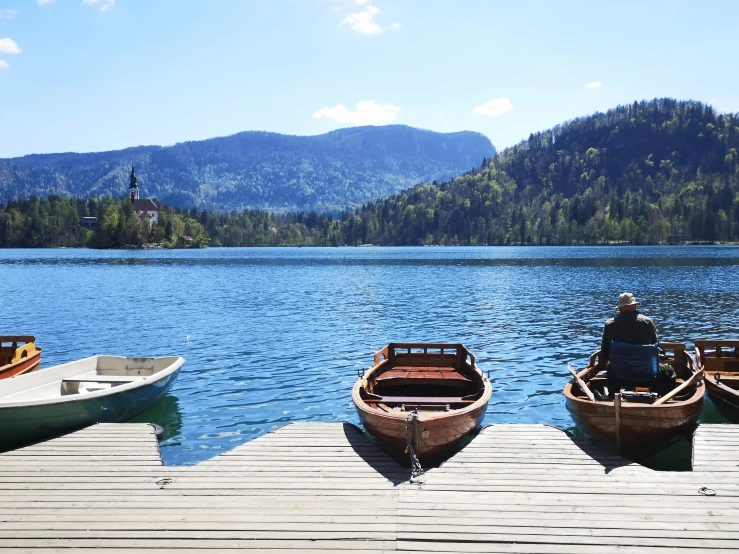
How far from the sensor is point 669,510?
924cm

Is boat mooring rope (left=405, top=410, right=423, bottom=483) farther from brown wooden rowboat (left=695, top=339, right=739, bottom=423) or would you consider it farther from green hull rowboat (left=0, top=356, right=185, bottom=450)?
brown wooden rowboat (left=695, top=339, right=739, bottom=423)

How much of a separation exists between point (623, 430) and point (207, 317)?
3498 centimetres

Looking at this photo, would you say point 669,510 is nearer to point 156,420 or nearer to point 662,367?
point 662,367

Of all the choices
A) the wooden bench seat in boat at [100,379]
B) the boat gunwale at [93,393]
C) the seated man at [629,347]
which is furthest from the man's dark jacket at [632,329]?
the wooden bench seat in boat at [100,379]

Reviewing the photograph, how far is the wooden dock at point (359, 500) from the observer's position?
27.2 ft

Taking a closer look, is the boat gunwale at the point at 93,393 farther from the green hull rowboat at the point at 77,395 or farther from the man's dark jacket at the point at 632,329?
the man's dark jacket at the point at 632,329

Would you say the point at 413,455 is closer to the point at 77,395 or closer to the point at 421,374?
the point at 421,374

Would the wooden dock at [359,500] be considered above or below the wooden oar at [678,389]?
below

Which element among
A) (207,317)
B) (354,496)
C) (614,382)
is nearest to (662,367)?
(614,382)

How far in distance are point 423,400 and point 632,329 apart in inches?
201

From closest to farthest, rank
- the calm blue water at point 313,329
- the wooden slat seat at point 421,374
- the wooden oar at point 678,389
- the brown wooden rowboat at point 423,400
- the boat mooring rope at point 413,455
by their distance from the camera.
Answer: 1. the boat mooring rope at point 413,455
2. the brown wooden rowboat at point 423,400
3. the wooden oar at point 678,389
4. the wooden slat seat at point 421,374
5. the calm blue water at point 313,329

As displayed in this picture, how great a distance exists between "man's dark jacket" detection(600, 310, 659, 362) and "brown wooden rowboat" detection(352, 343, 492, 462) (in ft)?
10.8

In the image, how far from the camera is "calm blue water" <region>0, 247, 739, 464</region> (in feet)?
64.8

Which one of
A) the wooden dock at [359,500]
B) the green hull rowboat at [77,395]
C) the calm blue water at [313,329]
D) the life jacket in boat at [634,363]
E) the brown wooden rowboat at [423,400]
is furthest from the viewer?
the calm blue water at [313,329]
